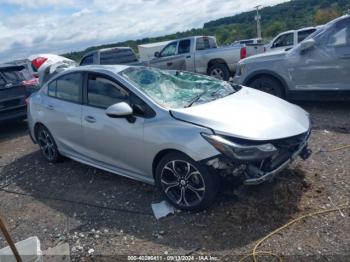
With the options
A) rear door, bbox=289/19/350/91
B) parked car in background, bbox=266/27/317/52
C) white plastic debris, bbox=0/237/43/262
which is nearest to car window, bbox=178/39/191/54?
parked car in background, bbox=266/27/317/52

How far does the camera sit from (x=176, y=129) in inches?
157

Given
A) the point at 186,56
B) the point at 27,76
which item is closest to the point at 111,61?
the point at 186,56

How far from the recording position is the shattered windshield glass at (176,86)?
446 centimetres

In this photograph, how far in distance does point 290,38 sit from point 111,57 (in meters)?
7.13

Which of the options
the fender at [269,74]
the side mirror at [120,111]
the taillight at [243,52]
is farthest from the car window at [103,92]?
the taillight at [243,52]

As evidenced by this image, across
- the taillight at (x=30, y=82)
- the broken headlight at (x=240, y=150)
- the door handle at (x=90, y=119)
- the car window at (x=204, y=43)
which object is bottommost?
the broken headlight at (x=240, y=150)

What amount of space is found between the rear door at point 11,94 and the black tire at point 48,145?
9.11 ft

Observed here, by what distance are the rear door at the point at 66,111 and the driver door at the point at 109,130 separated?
192mm

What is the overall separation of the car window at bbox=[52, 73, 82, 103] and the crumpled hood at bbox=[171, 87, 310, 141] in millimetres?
1844

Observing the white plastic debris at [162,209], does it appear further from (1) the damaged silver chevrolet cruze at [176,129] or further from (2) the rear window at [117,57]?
(2) the rear window at [117,57]

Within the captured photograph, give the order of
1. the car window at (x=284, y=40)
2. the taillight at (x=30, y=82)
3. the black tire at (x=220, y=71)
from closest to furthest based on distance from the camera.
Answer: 1. the taillight at (x=30, y=82)
2. the black tire at (x=220, y=71)
3. the car window at (x=284, y=40)

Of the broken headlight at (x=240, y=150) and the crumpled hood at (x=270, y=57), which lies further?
the crumpled hood at (x=270, y=57)

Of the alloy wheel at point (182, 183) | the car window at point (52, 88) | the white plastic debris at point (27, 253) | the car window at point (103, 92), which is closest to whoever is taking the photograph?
the white plastic debris at point (27, 253)

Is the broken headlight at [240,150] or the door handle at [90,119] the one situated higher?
the door handle at [90,119]
